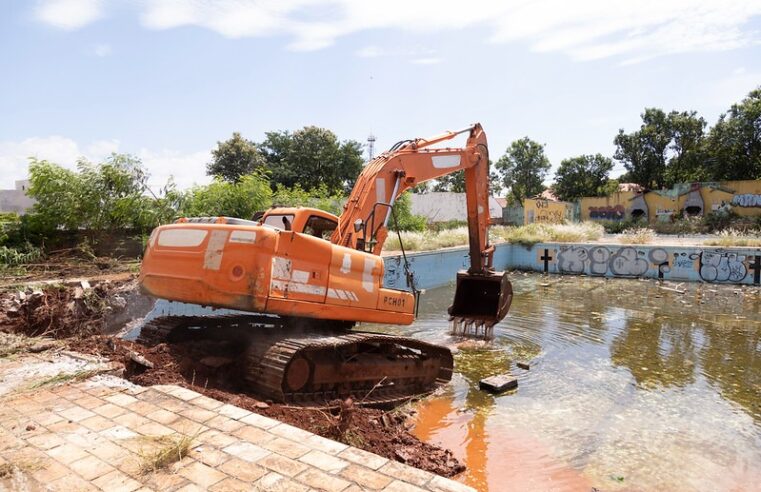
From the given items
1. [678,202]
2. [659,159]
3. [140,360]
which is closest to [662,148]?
[659,159]

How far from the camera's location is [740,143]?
109 ft

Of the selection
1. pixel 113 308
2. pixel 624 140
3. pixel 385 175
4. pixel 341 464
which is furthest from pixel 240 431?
pixel 624 140

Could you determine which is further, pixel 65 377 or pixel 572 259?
pixel 572 259

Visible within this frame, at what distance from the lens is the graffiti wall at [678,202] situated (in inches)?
1202

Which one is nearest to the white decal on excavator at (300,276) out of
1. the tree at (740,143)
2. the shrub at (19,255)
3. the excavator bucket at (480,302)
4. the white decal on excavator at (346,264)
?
the white decal on excavator at (346,264)

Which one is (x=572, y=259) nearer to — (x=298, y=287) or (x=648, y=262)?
(x=648, y=262)

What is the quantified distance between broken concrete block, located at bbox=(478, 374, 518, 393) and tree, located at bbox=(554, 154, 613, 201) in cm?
3717

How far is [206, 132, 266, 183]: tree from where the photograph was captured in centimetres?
3128

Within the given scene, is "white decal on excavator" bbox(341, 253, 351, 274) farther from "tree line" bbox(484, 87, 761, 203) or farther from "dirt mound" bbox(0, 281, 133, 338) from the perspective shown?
"tree line" bbox(484, 87, 761, 203)

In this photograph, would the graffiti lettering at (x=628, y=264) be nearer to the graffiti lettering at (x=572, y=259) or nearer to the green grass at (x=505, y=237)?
the graffiti lettering at (x=572, y=259)

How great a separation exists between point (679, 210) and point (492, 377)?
106 feet

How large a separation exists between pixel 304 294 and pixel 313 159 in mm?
28130

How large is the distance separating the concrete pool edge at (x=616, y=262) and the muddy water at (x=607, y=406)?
228 inches

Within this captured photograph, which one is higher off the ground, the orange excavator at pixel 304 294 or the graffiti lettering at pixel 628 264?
the orange excavator at pixel 304 294
